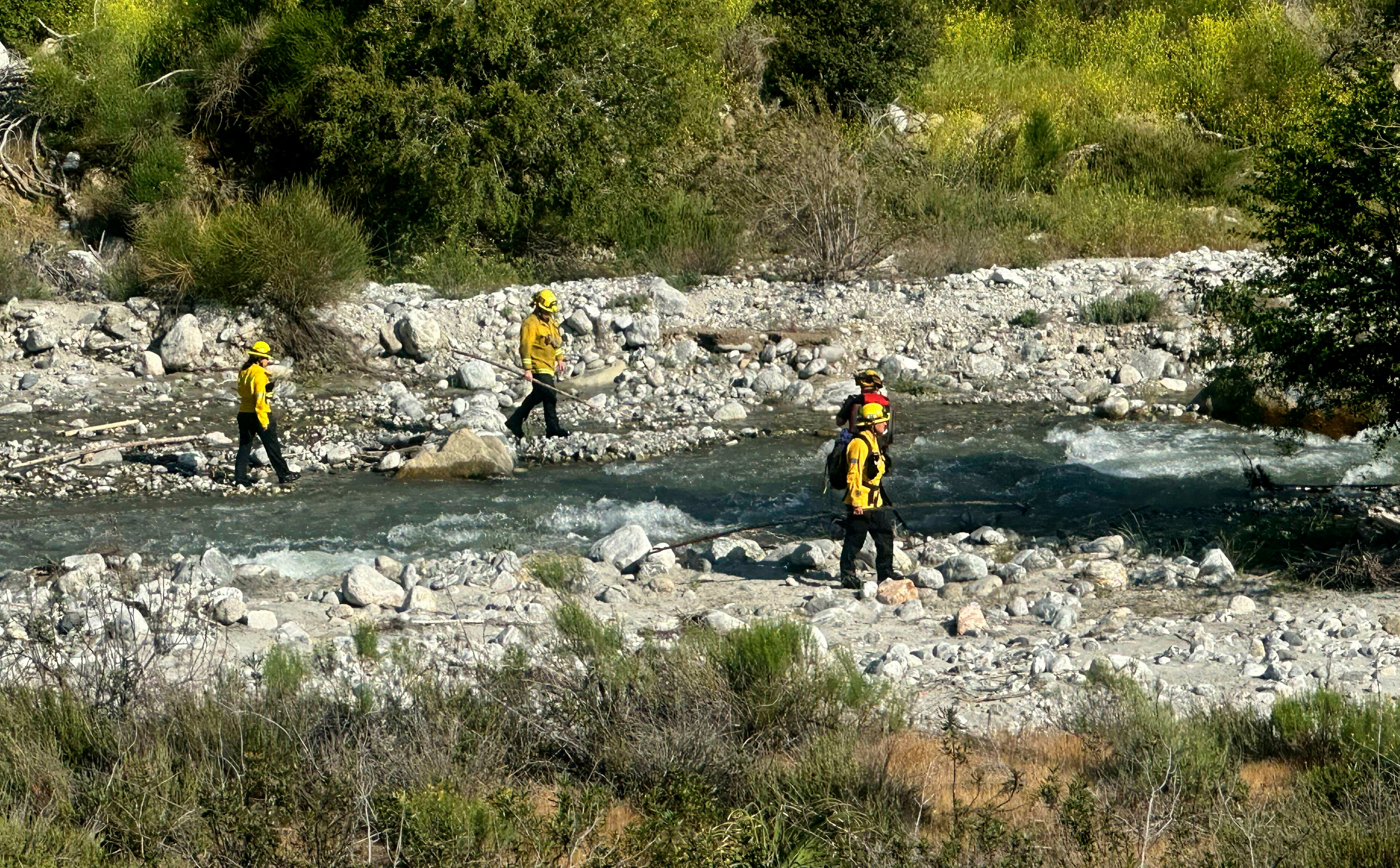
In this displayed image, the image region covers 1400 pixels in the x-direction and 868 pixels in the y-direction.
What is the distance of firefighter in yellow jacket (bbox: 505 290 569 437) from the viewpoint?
550 inches

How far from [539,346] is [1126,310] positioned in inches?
308

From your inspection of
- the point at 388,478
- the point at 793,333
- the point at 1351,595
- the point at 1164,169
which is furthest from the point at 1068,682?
the point at 1164,169

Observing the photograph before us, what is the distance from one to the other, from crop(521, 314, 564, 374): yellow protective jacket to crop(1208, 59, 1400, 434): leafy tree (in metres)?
6.75

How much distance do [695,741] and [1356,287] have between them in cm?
631

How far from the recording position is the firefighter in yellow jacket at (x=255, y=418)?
490 inches

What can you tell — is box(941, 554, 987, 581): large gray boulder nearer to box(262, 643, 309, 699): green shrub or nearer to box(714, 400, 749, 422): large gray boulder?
box(262, 643, 309, 699): green shrub

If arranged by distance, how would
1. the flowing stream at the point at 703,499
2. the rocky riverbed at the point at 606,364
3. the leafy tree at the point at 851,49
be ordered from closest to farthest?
the flowing stream at the point at 703,499, the rocky riverbed at the point at 606,364, the leafy tree at the point at 851,49

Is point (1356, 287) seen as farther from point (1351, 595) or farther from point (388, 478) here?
point (388, 478)

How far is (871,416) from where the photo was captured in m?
9.35

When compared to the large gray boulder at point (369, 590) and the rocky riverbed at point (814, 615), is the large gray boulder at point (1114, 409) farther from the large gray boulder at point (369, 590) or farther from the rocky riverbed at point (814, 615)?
the large gray boulder at point (369, 590)

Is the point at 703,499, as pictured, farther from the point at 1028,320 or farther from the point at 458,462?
the point at 1028,320

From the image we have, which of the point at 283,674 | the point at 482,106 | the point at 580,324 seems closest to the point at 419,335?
the point at 580,324

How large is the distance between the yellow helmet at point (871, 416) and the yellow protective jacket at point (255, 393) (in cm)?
584

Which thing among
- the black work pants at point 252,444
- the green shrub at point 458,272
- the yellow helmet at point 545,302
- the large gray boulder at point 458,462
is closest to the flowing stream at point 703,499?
the large gray boulder at point 458,462
